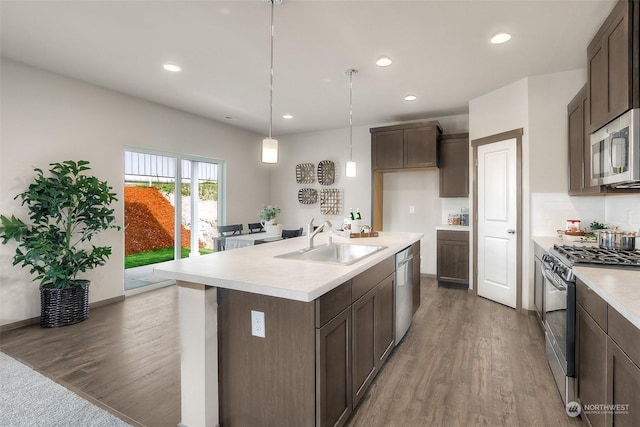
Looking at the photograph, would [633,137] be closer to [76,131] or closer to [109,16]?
[109,16]

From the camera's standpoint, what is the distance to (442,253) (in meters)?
4.84

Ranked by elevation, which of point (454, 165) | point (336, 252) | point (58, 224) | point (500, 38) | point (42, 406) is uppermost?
point (500, 38)

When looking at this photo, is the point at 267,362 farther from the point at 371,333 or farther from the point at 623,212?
the point at 623,212

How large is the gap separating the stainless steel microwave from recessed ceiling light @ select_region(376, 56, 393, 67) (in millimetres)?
1848

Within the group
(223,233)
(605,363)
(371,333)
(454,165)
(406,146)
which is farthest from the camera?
(223,233)

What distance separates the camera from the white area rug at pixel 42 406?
1.88 meters

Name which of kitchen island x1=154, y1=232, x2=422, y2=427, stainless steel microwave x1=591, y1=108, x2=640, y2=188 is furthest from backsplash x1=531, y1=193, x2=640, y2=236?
kitchen island x1=154, y1=232, x2=422, y2=427

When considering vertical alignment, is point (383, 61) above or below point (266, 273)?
above

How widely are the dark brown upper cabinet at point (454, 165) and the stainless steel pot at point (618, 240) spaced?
2.44 metres

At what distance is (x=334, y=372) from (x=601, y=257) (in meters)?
1.77

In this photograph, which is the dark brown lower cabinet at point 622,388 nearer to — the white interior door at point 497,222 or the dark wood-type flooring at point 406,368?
the dark wood-type flooring at point 406,368

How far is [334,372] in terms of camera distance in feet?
5.44

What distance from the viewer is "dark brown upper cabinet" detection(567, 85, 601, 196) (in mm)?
2768

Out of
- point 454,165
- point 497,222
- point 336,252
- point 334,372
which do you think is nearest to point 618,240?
point 497,222
